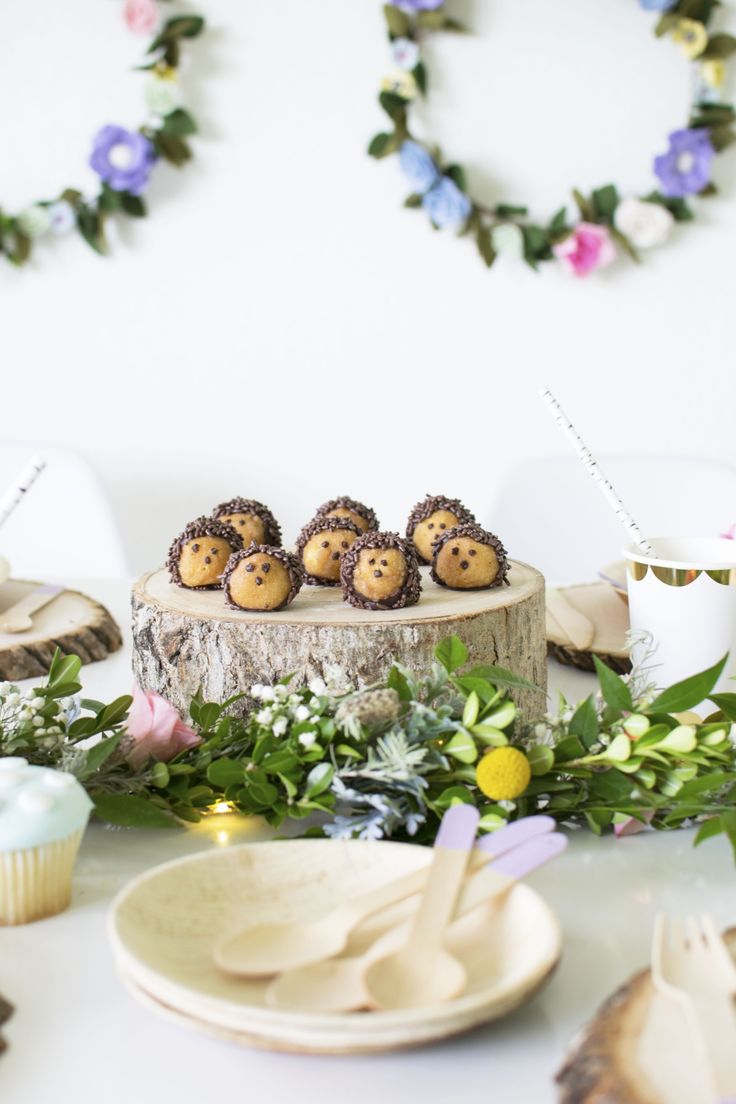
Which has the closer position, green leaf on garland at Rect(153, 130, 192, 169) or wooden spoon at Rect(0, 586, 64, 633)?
wooden spoon at Rect(0, 586, 64, 633)

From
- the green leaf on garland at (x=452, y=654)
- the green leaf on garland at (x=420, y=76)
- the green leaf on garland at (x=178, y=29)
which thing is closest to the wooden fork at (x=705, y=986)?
the green leaf on garland at (x=452, y=654)

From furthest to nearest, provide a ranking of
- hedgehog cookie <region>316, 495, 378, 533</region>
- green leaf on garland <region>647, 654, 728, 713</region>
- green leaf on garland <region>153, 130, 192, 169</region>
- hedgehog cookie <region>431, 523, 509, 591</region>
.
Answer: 1. green leaf on garland <region>153, 130, 192, 169</region>
2. hedgehog cookie <region>316, 495, 378, 533</region>
3. hedgehog cookie <region>431, 523, 509, 591</region>
4. green leaf on garland <region>647, 654, 728, 713</region>

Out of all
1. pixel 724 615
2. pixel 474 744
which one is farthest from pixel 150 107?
pixel 474 744

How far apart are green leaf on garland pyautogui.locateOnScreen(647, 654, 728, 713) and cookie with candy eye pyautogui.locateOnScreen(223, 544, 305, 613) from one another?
0.31 meters

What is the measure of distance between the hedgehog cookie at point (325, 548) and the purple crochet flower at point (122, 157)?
1.81 m

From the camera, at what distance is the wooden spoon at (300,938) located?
501 millimetres

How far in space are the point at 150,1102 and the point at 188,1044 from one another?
0.13ft

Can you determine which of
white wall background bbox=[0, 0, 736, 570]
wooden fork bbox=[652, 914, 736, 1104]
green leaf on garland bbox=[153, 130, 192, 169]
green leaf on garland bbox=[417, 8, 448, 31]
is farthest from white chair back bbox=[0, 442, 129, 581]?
wooden fork bbox=[652, 914, 736, 1104]

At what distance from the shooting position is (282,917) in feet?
1.81

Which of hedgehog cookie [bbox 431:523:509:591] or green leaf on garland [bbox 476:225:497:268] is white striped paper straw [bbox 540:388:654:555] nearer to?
hedgehog cookie [bbox 431:523:509:591]

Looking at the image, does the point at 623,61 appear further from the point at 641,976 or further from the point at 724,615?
the point at 641,976

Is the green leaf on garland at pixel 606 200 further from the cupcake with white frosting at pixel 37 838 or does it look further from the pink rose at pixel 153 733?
the cupcake with white frosting at pixel 37 838

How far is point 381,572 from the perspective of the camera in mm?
885

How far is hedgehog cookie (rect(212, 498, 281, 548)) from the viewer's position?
104 cm
